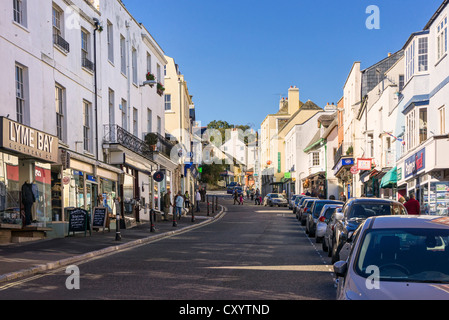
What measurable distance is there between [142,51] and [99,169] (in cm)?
1179

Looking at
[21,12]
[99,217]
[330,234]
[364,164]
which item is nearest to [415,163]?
[330,234]

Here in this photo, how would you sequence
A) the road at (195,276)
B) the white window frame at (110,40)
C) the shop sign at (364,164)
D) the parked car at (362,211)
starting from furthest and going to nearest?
the shop sign at (364,164), the white window frame at (110,40), the parked car at (362,211), the road at (195,276)

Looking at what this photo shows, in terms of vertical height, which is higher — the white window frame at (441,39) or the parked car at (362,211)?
the white window frame at (441,39)

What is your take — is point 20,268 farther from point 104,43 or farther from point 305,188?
point 305,188

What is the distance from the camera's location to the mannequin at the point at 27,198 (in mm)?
18000

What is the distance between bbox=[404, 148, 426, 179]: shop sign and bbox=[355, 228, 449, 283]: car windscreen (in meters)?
18.6

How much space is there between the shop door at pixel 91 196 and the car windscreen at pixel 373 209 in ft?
41.4

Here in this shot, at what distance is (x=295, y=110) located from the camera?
3578 inches

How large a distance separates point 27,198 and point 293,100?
75178 mm

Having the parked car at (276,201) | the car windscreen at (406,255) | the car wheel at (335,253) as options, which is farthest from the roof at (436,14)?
the parked car at (276,201)

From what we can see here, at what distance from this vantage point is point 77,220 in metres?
20.3

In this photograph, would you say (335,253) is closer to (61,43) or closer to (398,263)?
(398,263)

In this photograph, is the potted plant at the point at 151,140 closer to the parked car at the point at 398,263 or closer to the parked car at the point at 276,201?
the parked car at the point at 276,201

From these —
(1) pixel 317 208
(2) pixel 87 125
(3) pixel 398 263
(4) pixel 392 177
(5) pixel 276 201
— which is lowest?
(5) pixel 276 201
